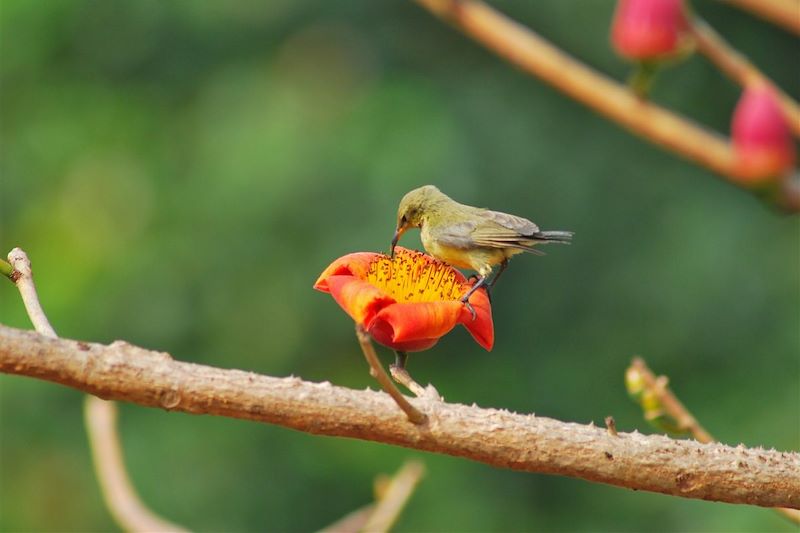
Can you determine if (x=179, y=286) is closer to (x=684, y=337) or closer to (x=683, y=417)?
(x=684, y=337)

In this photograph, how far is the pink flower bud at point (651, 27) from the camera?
2.21m

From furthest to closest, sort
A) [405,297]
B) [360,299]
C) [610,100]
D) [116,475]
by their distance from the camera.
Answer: [116,475]
[610,100]
[405,297]
[360,299]

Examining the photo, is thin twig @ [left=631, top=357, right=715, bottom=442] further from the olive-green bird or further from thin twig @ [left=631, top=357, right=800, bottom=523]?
the olive-green bird

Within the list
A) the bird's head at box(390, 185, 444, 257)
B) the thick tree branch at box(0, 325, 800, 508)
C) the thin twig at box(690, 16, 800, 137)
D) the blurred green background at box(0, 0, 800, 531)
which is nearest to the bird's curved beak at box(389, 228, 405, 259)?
the bird's head at box(390, 185, 444, 257)

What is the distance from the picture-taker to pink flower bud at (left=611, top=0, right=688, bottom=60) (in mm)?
2211

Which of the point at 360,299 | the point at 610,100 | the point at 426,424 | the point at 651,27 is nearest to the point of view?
the point at 426,424

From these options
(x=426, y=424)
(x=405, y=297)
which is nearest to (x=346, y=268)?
(x=405, y=297)

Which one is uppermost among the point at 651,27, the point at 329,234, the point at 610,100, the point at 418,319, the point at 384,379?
the point at 329,234

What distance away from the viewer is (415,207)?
2.15 m

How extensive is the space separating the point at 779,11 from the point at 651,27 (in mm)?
638

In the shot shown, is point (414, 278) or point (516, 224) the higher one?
point (516, 224)

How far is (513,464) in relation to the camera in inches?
52.8

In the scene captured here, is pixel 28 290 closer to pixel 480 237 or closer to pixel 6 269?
pixel 6 269

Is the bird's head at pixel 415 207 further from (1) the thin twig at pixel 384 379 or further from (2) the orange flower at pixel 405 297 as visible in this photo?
(1) the thin twig at pixel 384 379
